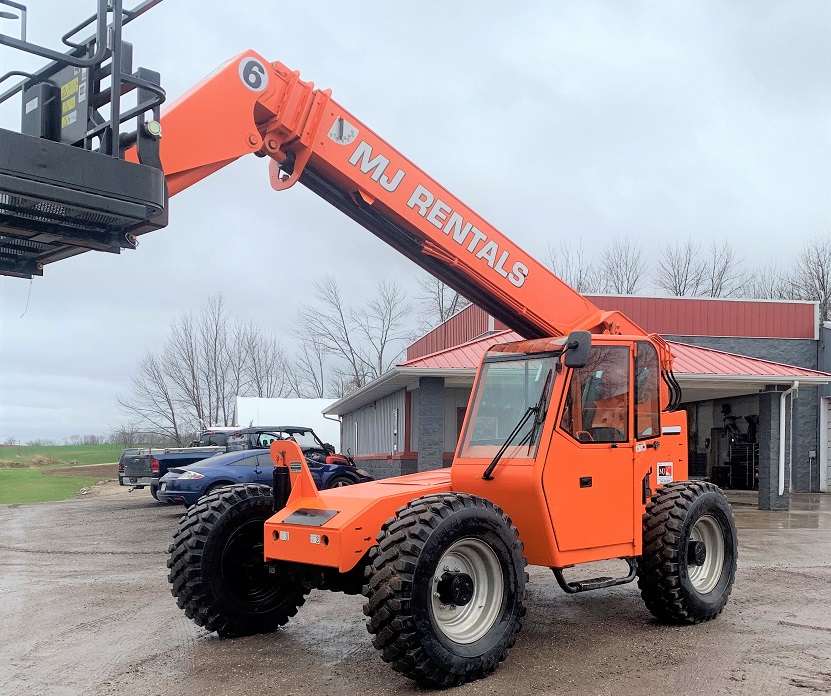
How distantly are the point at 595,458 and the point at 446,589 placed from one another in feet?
5.83

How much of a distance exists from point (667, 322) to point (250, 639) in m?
18.7

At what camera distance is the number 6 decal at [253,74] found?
6441mm

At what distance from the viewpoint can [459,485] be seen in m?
7.02

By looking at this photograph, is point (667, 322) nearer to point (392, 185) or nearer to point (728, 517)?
point (728, 517)

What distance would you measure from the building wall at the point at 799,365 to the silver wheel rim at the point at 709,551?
1609 centimetres

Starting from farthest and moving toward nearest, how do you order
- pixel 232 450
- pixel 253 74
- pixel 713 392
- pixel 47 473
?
pixel 47 473 < pixel 713 392 < pixel 232 450 < pixel 253 74

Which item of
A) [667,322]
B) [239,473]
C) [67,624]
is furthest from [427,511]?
[667,322]

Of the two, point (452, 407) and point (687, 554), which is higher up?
point (452, 407)

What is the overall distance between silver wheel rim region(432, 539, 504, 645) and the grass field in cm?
2329

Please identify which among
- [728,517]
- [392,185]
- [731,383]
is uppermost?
[392,185]

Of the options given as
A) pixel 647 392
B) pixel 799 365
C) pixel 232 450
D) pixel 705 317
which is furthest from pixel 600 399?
pixel 799 365

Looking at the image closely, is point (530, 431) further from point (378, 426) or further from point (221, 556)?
point (378, 426)

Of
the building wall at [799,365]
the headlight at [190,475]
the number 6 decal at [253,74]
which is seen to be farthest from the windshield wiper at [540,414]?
the building wall at [799,365]

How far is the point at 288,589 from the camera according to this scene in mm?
7379
